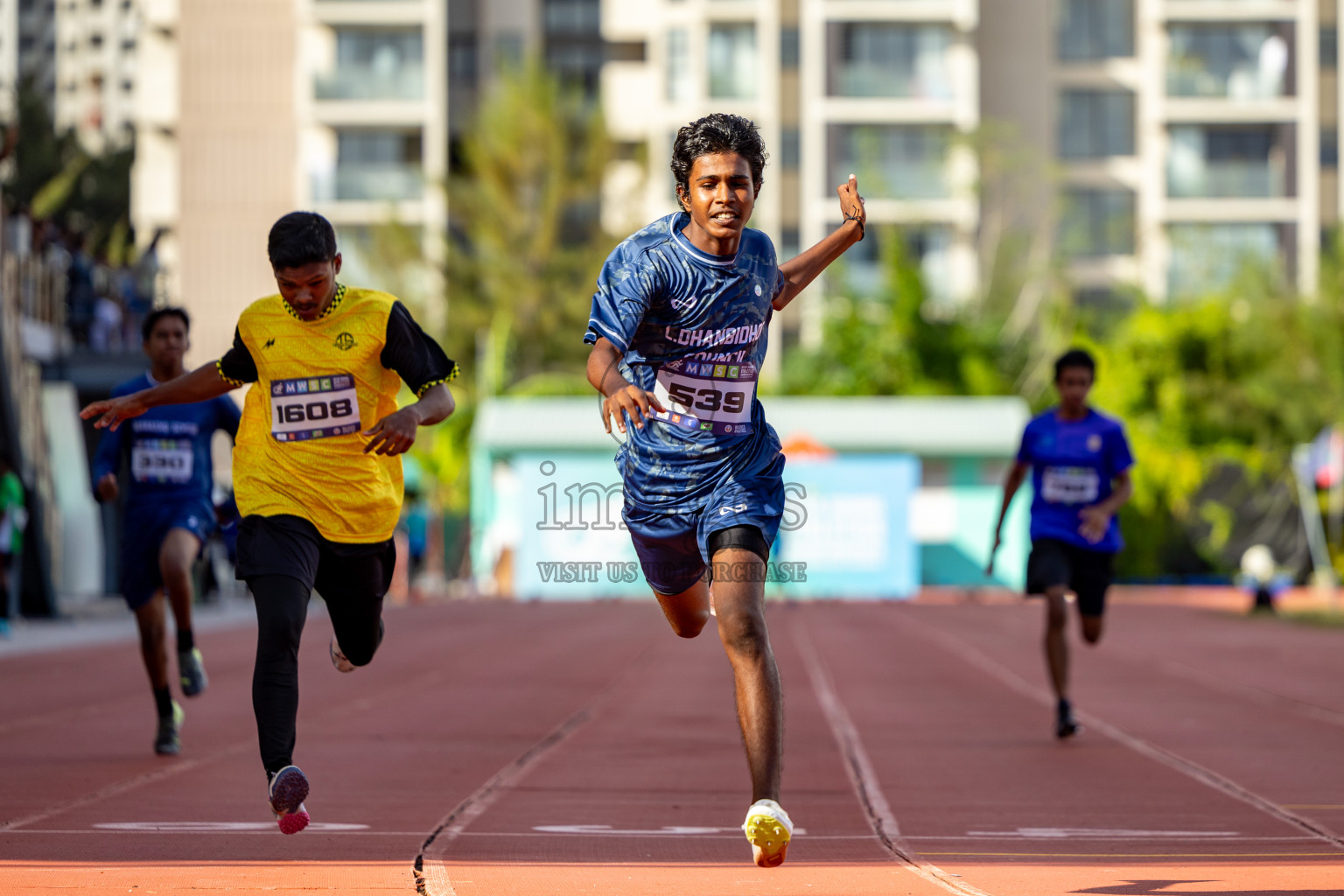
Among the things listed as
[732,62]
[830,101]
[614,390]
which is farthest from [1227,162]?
[614,390]

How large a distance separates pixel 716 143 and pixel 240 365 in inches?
67.4

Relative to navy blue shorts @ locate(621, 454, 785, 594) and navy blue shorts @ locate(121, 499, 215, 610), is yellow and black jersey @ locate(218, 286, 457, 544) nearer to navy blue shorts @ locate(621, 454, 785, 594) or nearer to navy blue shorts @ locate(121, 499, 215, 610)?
navy blue shorts @ locate(621, 454, 785, 594)

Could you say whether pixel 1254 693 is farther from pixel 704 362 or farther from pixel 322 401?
pixel 322 401

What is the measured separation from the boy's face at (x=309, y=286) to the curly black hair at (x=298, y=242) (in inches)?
0.8

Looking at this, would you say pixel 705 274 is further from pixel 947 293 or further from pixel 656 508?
pixel 947 293

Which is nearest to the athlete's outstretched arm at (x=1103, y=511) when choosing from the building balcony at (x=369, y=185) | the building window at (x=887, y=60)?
the building window at (x=887, y=60)

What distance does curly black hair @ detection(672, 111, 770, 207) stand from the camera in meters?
5.33

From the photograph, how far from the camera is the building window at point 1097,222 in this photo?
172ft

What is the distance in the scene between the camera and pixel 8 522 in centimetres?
1825

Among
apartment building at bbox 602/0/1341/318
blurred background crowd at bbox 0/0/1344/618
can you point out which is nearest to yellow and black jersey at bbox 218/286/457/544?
blurred background crowd at bbox 0/0/1344/618

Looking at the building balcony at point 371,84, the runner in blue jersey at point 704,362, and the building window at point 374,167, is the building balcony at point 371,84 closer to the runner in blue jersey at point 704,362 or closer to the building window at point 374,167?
the building window at point 374,167

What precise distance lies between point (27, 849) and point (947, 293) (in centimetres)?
4823

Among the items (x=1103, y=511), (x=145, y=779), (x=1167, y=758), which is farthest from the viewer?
(x=1103, y=511)

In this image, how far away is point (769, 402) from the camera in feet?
131
